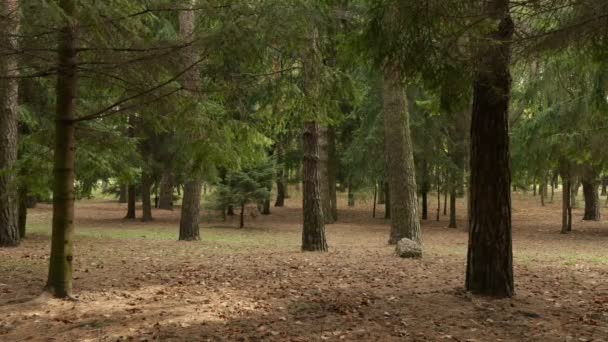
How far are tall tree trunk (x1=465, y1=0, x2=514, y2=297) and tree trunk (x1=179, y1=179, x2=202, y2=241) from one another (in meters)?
9.47

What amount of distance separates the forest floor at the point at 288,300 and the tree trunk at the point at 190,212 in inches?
129

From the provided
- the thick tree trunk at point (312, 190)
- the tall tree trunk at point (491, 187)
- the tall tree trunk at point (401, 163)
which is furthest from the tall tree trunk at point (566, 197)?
the tall tree trunk at point (491, 187)

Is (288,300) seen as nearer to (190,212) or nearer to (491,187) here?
(491,187)

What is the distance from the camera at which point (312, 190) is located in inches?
428

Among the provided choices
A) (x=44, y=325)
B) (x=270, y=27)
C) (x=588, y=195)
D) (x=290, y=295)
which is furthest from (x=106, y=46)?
(x=588, y=195)

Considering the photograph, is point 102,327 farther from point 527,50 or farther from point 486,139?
point 527,50

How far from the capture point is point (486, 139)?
20.0 ft

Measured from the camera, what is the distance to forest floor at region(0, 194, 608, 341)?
5133mm

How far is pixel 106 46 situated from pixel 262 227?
656 inches

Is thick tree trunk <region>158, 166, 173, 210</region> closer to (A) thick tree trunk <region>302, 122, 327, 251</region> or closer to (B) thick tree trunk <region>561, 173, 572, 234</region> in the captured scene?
(A) thick tree trunk <region>302, 122, 327, 251</region>

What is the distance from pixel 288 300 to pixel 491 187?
2.81 m

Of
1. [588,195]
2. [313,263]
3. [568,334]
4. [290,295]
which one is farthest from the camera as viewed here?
[588,195]

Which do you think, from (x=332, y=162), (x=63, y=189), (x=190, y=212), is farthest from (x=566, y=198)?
(x=63, y=189)

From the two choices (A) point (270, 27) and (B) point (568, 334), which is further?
(A) point (270, 27)
